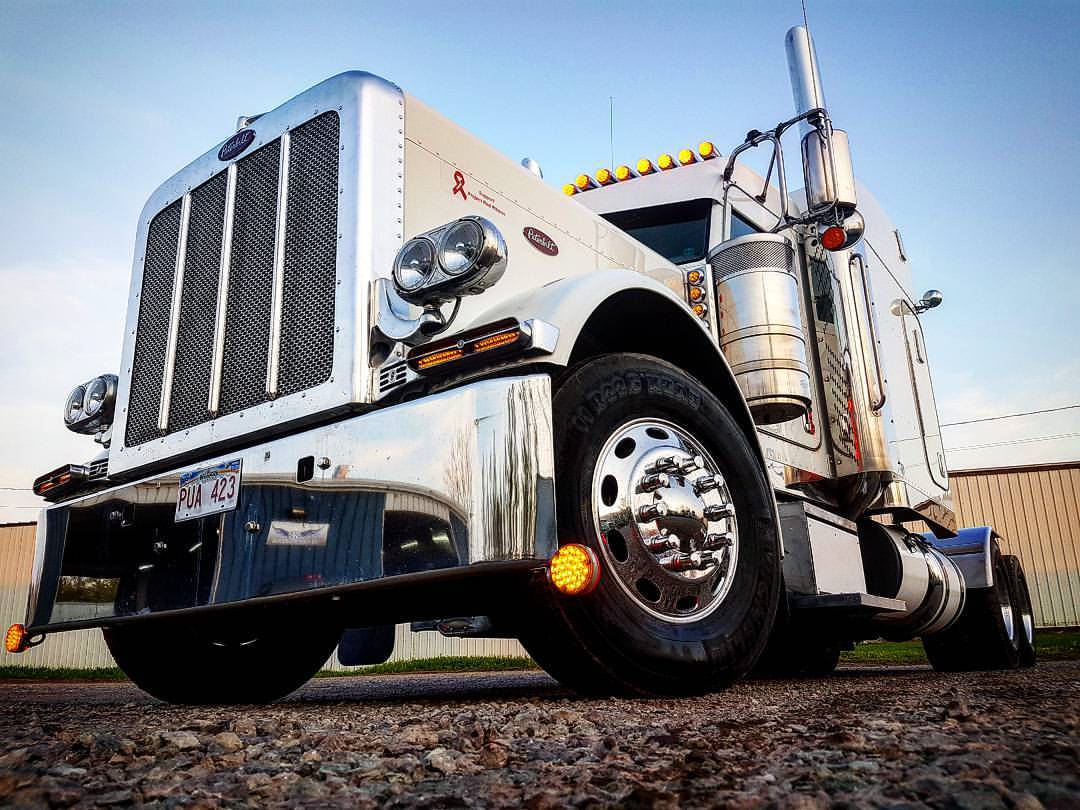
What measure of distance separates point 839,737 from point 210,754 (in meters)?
1.13

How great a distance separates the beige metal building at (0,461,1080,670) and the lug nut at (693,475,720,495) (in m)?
13.9

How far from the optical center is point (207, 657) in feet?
12.1

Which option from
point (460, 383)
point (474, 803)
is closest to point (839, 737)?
point (474, 803)

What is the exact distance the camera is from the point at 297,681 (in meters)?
3.93

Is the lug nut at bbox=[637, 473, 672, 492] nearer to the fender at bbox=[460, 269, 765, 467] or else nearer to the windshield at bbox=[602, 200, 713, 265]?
the fender at bbox=[460, 269, 765, 467]

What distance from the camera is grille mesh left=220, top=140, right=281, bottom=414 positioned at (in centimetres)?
328

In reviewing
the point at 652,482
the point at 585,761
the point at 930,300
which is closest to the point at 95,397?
the point at 652,482

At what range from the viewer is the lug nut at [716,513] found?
2.86 metres

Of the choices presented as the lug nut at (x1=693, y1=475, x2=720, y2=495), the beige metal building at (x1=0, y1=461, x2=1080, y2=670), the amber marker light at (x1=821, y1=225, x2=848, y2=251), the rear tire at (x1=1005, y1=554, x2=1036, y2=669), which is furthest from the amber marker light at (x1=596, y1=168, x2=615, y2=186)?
the beige metal building at (x1=0, y1=461, x2=1080, y2=670)

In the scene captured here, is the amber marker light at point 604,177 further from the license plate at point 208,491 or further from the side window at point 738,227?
the license plate at point 208,491

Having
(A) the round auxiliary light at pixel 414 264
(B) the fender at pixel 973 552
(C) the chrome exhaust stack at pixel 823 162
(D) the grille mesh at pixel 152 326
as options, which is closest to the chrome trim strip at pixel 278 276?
(A) the round auxiliary light at pixel 414 264

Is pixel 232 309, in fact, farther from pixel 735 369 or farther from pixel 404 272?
pixel 735 369

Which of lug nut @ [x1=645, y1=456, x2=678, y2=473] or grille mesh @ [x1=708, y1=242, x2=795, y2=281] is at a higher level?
grille mesh @ [x1=708, y1=242, x2=795, y2=281]

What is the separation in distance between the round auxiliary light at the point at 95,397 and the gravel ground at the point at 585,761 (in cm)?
217
